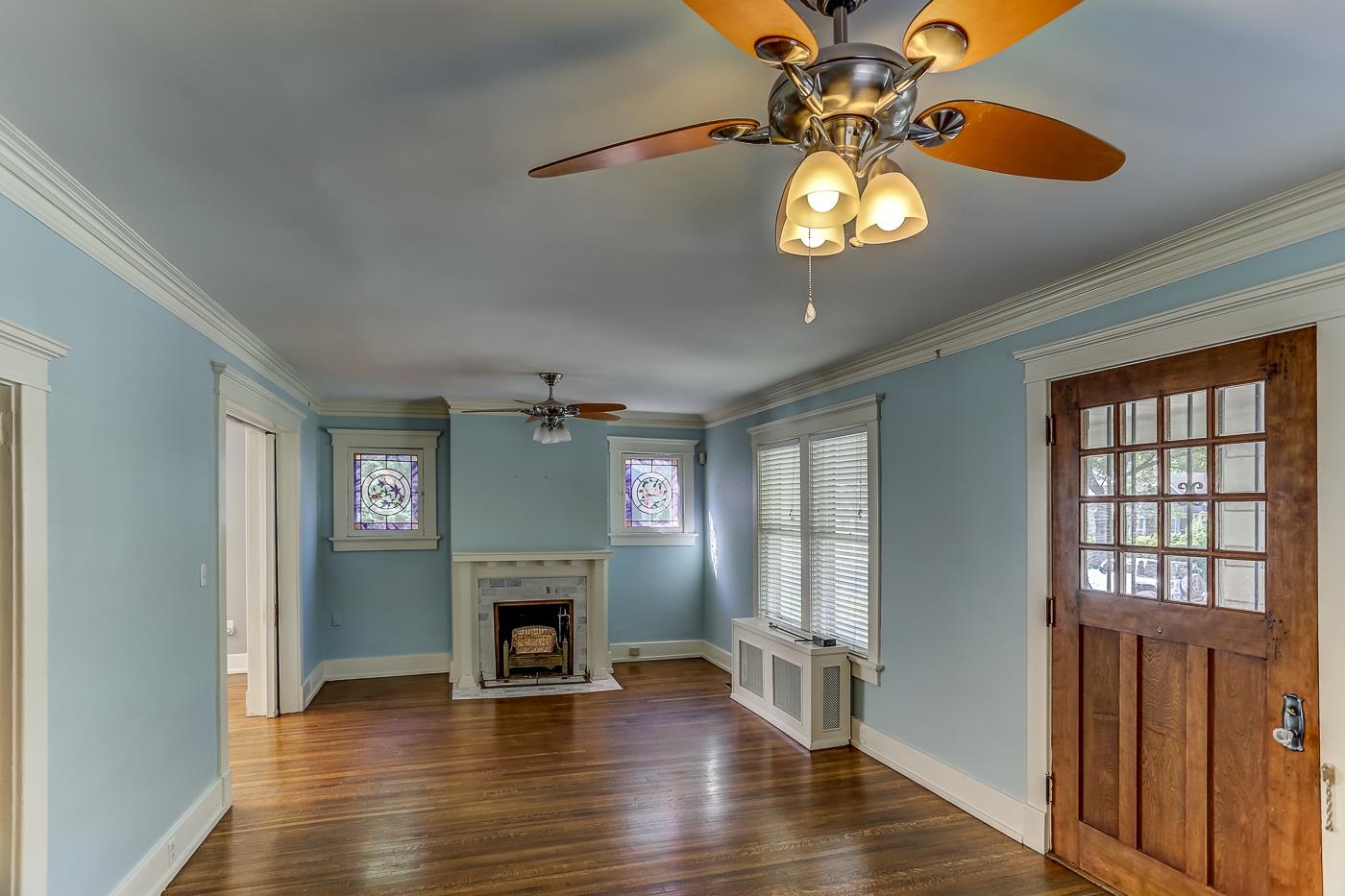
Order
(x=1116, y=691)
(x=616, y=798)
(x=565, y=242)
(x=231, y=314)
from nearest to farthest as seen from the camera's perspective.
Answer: (x=565, y=242), (x=1116, y=691), (x=231, y=314), (x=616, y=798)

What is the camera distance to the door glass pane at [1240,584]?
8.03 ft

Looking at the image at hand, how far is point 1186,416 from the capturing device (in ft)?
8.89

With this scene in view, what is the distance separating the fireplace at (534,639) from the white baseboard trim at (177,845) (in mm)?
2741

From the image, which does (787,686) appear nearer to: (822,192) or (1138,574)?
(1138,574)

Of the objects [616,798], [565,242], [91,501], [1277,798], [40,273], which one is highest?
[565,242]

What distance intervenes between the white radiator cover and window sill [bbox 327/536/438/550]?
3.15 meters

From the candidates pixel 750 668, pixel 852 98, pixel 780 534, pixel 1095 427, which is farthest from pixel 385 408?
pixel 852 98

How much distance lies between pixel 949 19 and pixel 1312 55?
43.0 inches

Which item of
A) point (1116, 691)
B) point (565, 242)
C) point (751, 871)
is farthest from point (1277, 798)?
point (565, 242)

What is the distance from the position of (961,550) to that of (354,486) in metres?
5.19

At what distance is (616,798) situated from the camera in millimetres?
3930

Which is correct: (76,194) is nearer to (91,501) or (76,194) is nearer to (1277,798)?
(91,501)

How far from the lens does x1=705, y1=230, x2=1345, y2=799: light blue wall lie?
345cm

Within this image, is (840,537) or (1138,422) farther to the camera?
(840,537)
